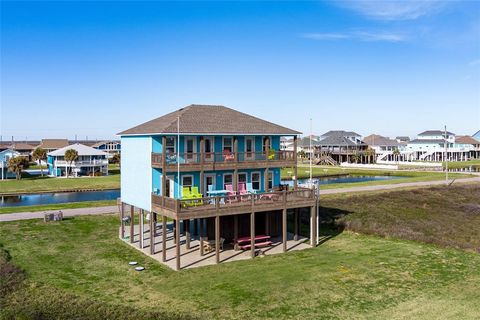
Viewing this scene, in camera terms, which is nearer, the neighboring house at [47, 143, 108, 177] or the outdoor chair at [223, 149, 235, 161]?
the outdoor chair at [223, 149, 235, 161]

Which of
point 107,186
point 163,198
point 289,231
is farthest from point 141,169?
point 107,186

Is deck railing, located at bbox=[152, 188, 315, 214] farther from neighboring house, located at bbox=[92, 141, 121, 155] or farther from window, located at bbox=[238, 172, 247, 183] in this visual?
neighboring house, located at bbox=[92, 141, 121, 155]

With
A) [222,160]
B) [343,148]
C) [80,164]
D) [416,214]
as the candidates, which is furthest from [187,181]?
[343,148]

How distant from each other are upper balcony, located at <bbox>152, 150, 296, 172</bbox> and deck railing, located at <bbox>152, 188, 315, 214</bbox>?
2.24 meters

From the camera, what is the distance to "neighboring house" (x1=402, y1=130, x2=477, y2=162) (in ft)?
446

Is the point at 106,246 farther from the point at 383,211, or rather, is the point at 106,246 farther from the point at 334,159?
the point at 334,159

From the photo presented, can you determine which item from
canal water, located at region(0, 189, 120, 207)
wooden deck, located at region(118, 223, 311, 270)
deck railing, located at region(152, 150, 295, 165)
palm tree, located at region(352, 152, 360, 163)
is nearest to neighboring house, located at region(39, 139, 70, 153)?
canal water, located at region(0, 189, 120, 207)

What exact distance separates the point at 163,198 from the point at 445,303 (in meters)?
15.4

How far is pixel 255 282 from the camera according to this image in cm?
2200

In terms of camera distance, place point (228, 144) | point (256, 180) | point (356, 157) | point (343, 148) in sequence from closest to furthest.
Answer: point (228, 144) → point (256, 180) → point (356, 157) → point (343, 148)

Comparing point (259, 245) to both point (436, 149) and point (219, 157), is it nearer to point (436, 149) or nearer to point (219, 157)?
point (219, 157)

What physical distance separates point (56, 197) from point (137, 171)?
116 feet

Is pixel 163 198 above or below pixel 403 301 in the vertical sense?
above

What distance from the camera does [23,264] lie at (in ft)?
80.4
